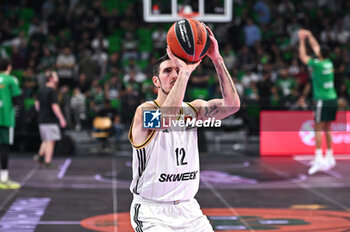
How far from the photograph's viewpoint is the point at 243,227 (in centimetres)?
712

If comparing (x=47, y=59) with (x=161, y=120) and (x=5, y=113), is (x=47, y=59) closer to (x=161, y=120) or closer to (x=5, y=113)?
(x=5, y=113)

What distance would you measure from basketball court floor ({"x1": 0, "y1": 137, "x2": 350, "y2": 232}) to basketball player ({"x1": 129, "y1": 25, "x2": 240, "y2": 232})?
3.11 metres

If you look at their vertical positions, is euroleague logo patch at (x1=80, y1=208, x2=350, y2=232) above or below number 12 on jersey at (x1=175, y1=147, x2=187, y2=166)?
below

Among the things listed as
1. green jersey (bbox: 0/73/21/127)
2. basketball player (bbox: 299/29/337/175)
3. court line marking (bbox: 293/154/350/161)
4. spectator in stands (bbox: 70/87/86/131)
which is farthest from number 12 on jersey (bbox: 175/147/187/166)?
spectator in stands (bbox: 70/87/86/131)

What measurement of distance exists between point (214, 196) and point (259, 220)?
1789 mm

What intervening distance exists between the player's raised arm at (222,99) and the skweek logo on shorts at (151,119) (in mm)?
413

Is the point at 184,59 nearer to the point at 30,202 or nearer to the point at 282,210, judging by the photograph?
the point at 282,210

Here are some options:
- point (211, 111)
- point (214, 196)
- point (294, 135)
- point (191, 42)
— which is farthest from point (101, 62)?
point (191, 42)

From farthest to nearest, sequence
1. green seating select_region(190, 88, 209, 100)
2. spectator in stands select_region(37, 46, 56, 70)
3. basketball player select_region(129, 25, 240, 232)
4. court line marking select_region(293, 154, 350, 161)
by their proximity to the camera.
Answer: spectator in stands select_region(37, 46, 56, 70), green seating select_region(190, 88, 209, 100), court line marking select_region(293, 154, 350, 161), basketball player select_region(129, 25, 240, 232)

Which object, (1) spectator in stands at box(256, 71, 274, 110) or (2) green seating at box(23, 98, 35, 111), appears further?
(1) spectator in stands at box(256, 71, 274, 110)

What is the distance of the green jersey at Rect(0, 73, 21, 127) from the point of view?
992 cm

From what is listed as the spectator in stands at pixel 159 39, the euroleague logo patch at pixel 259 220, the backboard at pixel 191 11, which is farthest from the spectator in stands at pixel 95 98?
the euroleague logo patch at pixel 259 220

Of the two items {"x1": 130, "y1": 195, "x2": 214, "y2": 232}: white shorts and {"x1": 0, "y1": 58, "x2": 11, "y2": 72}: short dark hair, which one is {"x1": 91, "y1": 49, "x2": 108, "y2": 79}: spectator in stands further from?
{"x1": 130, "y1": 195, "x2": 214, "y2": 232}: white shorts

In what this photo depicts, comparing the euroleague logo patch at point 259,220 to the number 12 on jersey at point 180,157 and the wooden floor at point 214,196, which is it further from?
the number 12 on jersey at point 180,157
